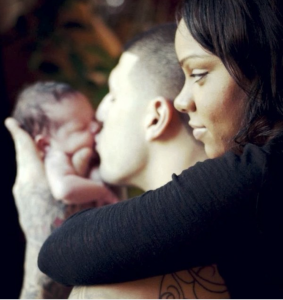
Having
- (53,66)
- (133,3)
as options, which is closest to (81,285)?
(53,66)

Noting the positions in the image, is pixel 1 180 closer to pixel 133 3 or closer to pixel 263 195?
pixel 263 195

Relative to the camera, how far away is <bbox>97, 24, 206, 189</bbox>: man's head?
1391 mm

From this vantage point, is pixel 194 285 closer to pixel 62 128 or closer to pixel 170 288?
pixel 170 288

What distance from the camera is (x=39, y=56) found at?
92.8 inches

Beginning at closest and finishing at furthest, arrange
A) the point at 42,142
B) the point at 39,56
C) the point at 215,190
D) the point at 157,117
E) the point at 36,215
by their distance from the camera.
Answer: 1. the point at 215,190
2. the point at 157,117
3. the point at 36,215
4. the point at 42,142
5. the point at 39,56

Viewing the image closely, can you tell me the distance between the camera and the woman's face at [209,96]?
1.12 m

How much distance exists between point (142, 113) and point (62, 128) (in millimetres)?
291

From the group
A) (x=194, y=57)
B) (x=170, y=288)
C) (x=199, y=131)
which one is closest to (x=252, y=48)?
(x=194, y=57)

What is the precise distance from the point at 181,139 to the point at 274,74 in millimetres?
383

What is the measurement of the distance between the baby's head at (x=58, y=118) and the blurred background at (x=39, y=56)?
10.2 inches

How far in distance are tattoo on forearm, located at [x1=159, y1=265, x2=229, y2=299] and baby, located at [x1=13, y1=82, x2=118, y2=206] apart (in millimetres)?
378

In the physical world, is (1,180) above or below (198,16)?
below

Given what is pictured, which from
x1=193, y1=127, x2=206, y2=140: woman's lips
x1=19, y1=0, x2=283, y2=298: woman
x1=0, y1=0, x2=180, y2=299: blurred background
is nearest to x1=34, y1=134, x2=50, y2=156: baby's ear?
x1=0, y1=0, x2=180, y2=299: blurred background

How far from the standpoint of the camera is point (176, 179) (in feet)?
3.40
